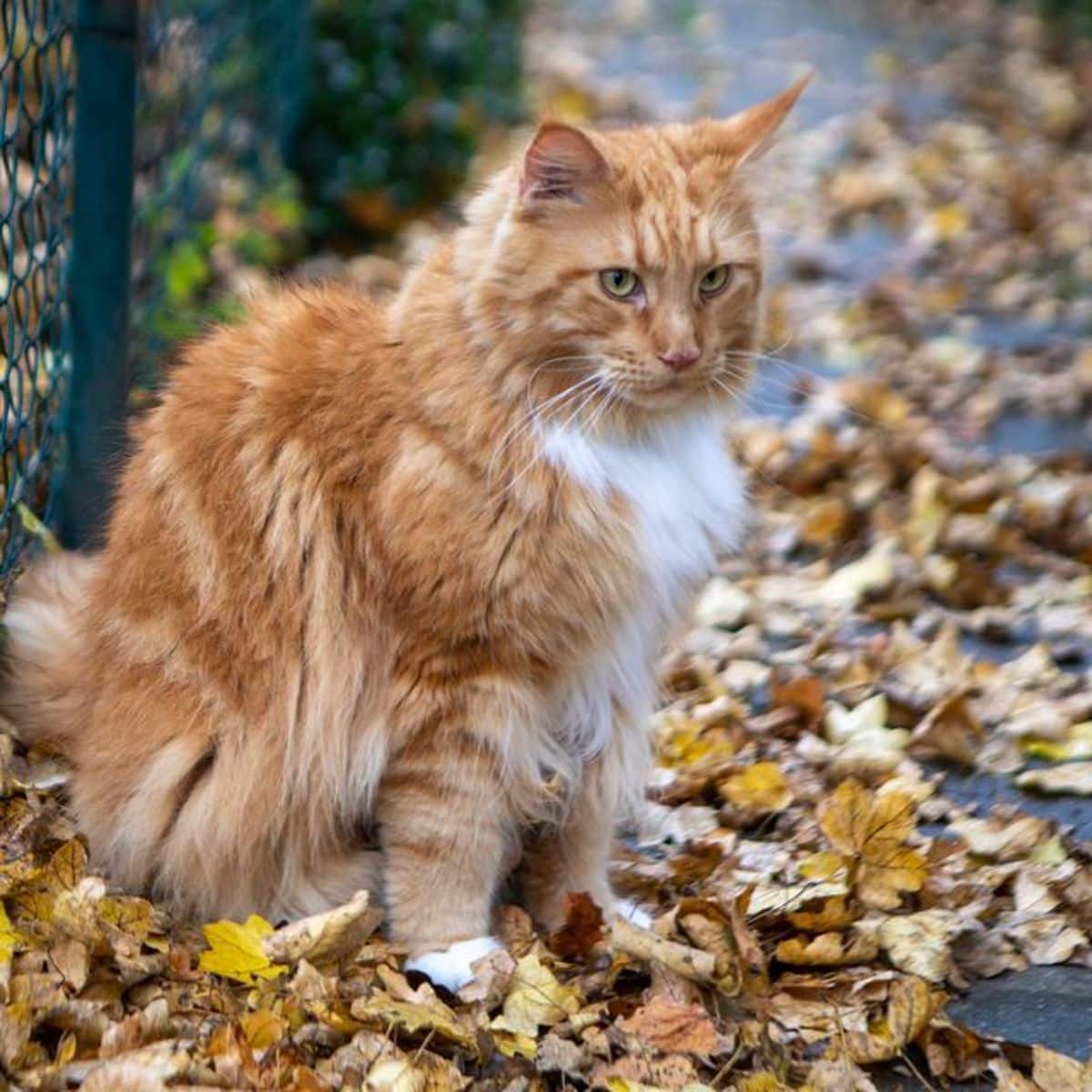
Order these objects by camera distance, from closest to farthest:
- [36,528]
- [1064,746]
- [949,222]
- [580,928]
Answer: [580,928]
[36,528]
[1064,746]
[949,222]

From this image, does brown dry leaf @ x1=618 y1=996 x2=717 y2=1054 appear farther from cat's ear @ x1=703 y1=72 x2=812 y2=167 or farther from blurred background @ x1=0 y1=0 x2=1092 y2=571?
cat's ear @ x1=703 y1=72 x2=812 y2=167

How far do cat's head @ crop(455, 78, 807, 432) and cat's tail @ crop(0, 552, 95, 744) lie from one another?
110 cm

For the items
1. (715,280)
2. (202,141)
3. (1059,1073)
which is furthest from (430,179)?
(1059,1073)

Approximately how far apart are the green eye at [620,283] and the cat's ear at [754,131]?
0.35m

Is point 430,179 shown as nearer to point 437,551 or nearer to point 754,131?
point 754,131

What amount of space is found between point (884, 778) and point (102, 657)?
174 cm

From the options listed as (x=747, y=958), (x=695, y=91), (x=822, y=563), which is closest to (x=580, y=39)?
(x=695, y=91)

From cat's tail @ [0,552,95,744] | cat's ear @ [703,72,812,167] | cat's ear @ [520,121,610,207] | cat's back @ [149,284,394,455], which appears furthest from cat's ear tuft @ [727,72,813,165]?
cat's tail @ [0,552,95,744]

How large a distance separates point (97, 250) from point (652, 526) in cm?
180

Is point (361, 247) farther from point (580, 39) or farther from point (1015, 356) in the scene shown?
point (580, 39)

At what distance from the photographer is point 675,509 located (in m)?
3.20

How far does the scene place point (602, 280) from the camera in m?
3.08

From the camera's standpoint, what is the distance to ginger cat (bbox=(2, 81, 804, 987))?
3074 millimetres

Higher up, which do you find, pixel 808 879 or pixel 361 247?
pixel 361 247
